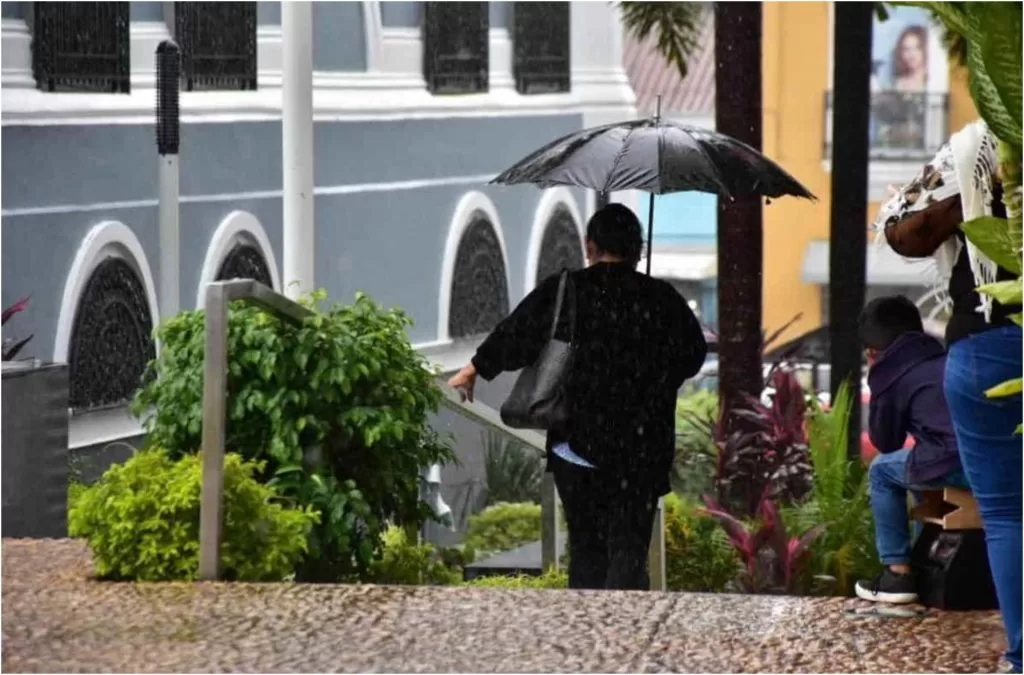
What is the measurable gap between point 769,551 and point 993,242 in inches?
168

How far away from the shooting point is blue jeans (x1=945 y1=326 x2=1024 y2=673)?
18.9ft

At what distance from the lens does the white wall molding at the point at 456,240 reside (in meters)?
16.7

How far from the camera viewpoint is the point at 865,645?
6312 mm

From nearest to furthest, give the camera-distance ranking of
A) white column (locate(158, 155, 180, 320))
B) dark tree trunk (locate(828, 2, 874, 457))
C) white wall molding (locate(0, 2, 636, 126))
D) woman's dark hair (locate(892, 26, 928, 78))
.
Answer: white wall molding (locate(0, 2, 636, 126)) < dark tree trunk (locate(828, 2, 874, 457)) < white column (locate(158, 155, 180, 320)) < woman's dark hair (locate(892, 26, 928, 78))

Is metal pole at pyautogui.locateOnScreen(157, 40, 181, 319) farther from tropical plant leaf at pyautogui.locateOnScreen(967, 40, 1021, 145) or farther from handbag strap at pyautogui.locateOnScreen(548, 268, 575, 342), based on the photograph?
tropical plant leaf at pyautogui.locateOnScreen(967, 40, 1021, 145)

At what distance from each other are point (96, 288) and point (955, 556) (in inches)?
248

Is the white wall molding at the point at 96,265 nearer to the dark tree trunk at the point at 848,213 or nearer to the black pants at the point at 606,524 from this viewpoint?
the dark tree trunk at the point at 848,213

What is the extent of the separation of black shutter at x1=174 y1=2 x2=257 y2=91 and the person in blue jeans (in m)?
6.47

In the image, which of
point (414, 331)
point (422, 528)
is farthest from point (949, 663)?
point (414, 331)

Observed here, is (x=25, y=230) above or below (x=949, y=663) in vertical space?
above

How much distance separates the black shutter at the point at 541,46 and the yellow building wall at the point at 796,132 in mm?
14646

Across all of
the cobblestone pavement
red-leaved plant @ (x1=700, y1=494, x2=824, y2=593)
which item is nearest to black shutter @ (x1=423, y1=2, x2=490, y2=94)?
red-leaved plant @ (x1=700, y1=494, x2=824, y2=593)

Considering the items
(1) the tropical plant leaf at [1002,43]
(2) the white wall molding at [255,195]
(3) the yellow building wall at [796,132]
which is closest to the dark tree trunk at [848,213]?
(2) the white wall molding at [255,195]

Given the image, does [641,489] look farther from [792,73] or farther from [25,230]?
[792,73]
